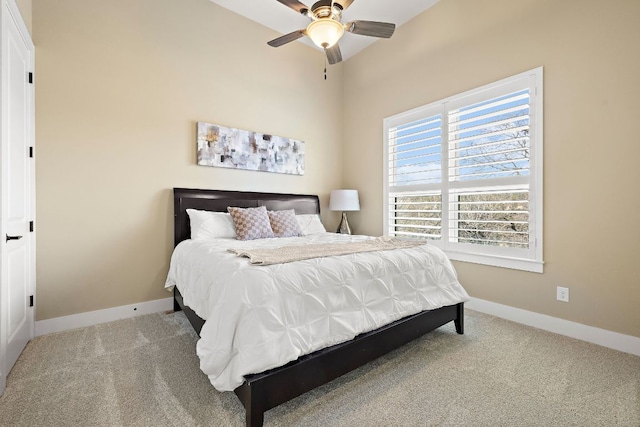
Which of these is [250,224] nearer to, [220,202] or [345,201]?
[220,202]

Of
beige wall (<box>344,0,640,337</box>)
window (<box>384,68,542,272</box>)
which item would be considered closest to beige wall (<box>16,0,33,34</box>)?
window (<box>384,68,542,272</box>)

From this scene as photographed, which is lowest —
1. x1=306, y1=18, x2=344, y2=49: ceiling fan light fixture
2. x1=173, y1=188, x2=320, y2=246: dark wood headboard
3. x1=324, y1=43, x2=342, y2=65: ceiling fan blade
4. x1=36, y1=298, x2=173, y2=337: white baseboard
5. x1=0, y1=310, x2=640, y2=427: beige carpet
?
x1=0, y1=310, x2=640, y2=427: beige carpet

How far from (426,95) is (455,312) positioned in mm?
2516

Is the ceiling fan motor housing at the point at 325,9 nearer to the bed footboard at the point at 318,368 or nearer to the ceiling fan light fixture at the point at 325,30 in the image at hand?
the ceiling fan light fixture at the point at 325,30

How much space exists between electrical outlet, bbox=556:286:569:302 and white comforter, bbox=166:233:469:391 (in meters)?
1.10

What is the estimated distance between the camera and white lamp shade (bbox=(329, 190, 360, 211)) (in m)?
4.11

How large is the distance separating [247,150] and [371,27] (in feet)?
6.40

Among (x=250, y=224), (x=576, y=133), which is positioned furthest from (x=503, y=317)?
(x=250, y=224)

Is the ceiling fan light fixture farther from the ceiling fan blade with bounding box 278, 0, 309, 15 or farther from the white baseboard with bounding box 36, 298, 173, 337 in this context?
the white baseboard with bounding box 36, 298, 173, 337

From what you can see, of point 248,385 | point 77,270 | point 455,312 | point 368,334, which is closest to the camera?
point 248,385

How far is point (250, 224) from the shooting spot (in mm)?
3012

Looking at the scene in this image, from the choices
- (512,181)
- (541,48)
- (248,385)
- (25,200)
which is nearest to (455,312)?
(512,181)

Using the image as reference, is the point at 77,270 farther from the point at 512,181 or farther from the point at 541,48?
the point at 541,48

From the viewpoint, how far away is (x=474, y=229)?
3070mm
